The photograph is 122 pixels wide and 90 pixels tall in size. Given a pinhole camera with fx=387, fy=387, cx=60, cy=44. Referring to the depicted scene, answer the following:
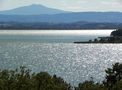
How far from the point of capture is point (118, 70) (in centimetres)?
4959

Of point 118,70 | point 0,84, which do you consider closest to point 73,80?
point 118,70

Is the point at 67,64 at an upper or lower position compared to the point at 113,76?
lower

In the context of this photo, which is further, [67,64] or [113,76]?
[67,64]

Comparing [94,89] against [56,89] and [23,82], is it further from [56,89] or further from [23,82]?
[23,82]

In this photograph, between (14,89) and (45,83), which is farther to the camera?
(45,83)

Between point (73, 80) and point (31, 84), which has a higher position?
point (31, 84)

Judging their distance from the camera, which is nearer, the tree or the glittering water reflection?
the tree

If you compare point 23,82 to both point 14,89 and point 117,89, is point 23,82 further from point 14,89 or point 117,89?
point 117,89

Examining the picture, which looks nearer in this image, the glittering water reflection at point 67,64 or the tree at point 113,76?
the tree at point 113,76

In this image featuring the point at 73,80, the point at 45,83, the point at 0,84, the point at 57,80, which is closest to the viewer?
the point at 0,84

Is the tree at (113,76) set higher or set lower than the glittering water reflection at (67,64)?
higher

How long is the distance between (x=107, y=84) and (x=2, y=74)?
60.9ft

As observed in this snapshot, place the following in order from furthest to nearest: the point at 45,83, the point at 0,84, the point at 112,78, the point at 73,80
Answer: the point at 73,80 → the point at 112,78 → the point at 45,83 → the point at 0,84

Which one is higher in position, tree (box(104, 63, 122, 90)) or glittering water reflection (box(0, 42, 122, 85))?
tree (box(104, 63, 122, 90))
